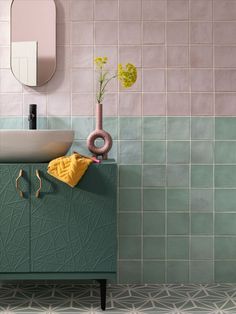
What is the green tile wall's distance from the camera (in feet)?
11.6

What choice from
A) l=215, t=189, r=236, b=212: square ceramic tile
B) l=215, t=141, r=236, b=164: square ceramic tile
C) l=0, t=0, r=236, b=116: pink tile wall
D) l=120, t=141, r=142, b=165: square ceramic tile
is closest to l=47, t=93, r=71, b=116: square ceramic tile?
l=0, t=0, r=236, b=116: pink tile wall

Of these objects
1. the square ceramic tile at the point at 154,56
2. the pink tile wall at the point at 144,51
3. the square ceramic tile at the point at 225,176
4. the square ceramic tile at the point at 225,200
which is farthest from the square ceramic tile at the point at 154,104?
the square ceramic tile at the point at 225,200

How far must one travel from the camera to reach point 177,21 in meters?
3.52

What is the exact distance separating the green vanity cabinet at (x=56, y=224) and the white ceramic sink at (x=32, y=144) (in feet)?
0.21

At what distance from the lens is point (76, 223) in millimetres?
3021

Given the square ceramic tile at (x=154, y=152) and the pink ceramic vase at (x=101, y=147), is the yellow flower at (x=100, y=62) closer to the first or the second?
the pink ceramic vase at (x=101, y=147)

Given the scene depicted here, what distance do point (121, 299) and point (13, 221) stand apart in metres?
0.79

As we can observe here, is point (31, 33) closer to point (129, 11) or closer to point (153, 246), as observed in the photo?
point (129, 11)

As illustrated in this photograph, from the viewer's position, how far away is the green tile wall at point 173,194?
3.54 m

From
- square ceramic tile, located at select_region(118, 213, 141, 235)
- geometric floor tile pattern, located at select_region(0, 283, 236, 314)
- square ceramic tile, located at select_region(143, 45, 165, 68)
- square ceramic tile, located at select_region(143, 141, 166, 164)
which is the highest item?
square ceramic tile, located at select_region(143, 45, 165, 68)

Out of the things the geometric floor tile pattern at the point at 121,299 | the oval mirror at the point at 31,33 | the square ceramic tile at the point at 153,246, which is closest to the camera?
the geometric floor tile pattern at the point at 121,299

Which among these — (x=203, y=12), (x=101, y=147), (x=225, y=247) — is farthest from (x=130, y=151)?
(x=203, y=12)

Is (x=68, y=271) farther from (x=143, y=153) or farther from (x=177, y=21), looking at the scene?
(x=177, y=21)

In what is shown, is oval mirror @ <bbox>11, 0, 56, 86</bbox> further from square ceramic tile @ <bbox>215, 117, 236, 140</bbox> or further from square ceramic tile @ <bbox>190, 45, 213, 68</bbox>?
square ceramic tile @ <bbox>215, 117, 236, 140</bbox>
